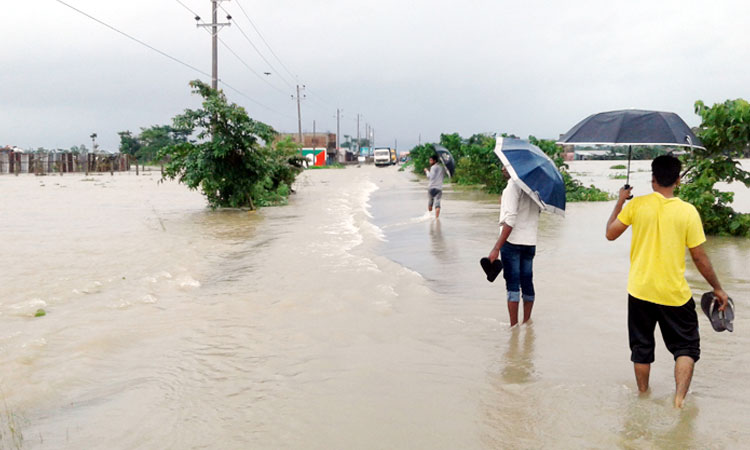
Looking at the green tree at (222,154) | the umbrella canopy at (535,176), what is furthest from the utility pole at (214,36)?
the umbrella canopy at (535,176)

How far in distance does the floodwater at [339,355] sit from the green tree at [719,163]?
Result: 1.04 metres

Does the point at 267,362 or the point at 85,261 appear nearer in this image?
the point at 267,362

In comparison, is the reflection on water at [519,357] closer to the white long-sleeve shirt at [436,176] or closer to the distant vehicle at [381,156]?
the white long-sleeve shirt at [436,176]

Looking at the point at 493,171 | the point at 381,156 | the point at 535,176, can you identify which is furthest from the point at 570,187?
the point at 381,156

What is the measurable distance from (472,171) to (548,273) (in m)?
22.1

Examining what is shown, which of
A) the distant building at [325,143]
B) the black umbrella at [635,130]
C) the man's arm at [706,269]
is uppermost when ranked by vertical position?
the distant building at [325,143]

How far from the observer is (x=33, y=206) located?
21.7 meters

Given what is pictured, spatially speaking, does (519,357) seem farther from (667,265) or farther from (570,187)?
(570,187)

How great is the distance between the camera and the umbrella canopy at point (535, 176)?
565 centimetres

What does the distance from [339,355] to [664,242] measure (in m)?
2.78

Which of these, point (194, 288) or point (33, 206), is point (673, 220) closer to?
point (194, 288)

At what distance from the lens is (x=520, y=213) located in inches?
232

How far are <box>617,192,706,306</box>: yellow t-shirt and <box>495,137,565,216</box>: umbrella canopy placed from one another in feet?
5.20

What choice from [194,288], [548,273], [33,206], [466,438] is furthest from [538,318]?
[33,206]
